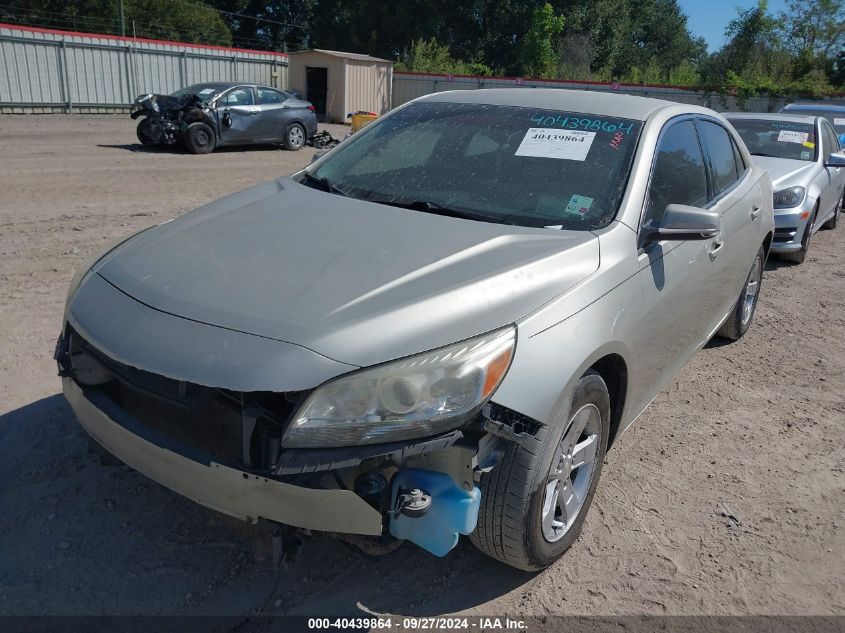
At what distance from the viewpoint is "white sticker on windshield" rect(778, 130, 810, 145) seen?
8492 millimetres

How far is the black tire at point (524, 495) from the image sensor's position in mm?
2332

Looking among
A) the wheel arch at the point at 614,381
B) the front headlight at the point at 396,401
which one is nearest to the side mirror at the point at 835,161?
the wheel arch at the point at 614,381

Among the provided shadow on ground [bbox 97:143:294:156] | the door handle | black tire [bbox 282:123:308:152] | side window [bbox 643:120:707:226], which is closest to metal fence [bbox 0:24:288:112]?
shadow on ground [bbox 97:143:294:156]

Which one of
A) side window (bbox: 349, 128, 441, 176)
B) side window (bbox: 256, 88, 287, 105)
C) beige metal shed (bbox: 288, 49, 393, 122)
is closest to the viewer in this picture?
side window (bbox: 349, 128, 441, 176)

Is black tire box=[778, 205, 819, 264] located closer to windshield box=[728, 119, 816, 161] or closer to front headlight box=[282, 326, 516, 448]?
windshield box=[728, 119, 816, 161]

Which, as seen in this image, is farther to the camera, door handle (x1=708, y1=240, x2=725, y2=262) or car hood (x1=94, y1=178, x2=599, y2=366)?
door handle (x1=708, y1=240, x2=725, y2=262)

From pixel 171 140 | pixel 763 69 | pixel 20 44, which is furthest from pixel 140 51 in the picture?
pixel 763 69

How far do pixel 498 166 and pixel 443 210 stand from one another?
40cm

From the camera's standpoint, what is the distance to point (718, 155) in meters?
4.21

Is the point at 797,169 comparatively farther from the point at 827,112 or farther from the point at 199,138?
the point at 199,138

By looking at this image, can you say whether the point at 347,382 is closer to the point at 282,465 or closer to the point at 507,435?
the point at 282,465

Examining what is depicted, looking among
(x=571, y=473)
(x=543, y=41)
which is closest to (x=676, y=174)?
(x=571, y=473)

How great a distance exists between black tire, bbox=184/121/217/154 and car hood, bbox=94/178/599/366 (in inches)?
492

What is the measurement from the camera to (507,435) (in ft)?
7.29
